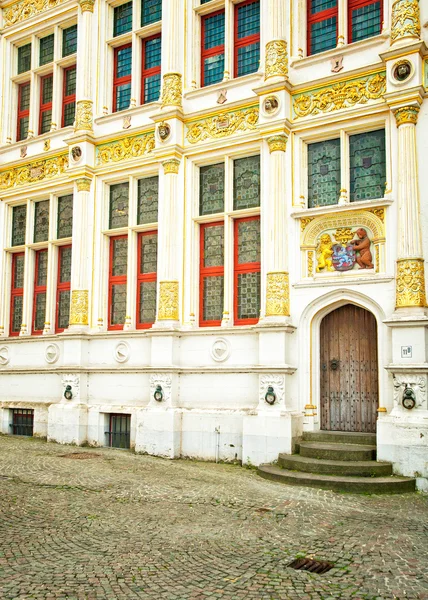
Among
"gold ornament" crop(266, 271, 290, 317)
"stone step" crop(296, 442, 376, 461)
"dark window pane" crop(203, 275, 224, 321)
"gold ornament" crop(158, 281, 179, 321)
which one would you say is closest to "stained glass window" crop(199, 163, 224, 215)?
"dark window pane" crop(203, 275, 224, 321)

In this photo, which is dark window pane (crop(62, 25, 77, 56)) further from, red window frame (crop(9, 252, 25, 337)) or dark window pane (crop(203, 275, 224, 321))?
dark window pane (crop(203, 275, 224, 321))

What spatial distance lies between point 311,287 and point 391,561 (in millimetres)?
6119

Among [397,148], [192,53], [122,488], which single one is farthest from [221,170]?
[122,488]

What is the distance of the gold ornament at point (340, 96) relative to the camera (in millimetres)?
11289

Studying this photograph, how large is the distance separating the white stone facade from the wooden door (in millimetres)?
221

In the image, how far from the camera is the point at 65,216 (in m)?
15.7

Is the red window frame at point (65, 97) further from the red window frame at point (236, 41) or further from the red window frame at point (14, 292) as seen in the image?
the red window frame at point (236, 41)

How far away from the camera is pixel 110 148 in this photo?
14.8m

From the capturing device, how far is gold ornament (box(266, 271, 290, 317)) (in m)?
11.6

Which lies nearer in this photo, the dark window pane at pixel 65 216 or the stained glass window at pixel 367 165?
the stained glass window at pixel 367 165

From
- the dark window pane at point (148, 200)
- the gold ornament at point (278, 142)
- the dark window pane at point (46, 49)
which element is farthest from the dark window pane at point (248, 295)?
the dark window pane at point (46, 49)

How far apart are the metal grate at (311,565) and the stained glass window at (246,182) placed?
313 inches

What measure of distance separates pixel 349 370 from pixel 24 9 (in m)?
13.4

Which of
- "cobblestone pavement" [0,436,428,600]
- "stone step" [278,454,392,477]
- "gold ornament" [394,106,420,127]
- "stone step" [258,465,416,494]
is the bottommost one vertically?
"cobblestone pavement" [0,436,428,600]
